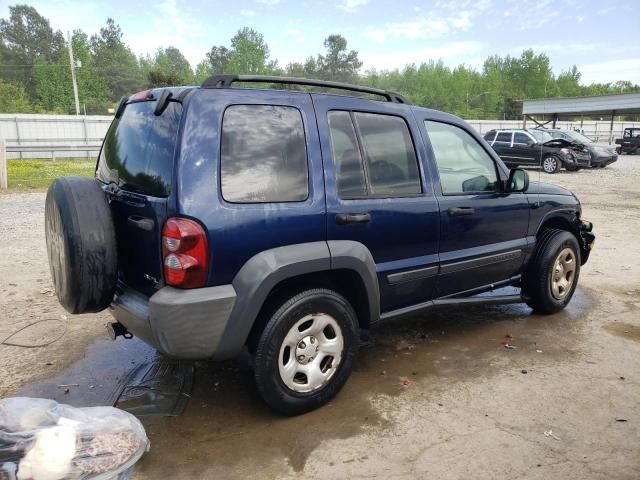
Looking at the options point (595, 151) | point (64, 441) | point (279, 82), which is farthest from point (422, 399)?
point (595, 151)

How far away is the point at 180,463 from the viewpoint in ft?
8.89

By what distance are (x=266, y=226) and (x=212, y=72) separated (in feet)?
299

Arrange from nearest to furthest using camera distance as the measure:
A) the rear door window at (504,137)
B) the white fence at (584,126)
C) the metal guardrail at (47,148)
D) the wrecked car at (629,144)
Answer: the rear door window at (504,137) → the metal guardrail at (47,148) → the wrecked car at (629,144) → the white fence at (584,126)

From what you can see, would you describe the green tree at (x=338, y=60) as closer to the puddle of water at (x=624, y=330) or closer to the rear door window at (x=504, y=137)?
the rear door window at (x=504, y=137)

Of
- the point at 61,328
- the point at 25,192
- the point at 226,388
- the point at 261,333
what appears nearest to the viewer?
the point at 261,333

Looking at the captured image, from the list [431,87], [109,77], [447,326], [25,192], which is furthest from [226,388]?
[431,87]

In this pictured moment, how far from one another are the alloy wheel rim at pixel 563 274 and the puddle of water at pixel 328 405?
24cm

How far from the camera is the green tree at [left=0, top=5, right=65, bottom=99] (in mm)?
70875

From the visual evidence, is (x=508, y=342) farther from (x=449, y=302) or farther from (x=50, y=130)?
(x=50, y=130)

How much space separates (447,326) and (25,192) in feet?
40.2

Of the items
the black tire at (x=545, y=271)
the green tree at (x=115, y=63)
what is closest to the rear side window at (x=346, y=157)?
the black tire at (x=545, y=271)

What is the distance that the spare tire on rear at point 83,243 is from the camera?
9.19 ft

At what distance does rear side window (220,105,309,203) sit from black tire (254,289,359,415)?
61 cm

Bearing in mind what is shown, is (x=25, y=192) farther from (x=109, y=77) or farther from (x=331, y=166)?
(x=109, y=77)
